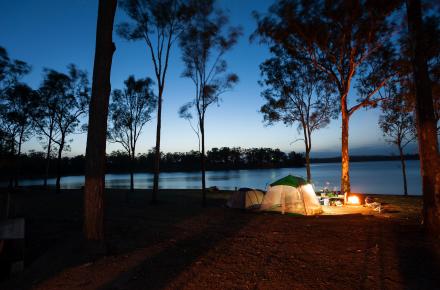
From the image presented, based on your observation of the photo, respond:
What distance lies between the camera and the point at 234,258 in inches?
240

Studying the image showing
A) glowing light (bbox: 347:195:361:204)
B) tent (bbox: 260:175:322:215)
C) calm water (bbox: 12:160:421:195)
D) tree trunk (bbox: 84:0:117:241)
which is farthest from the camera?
calm water (bbox: 12:160:421:195)

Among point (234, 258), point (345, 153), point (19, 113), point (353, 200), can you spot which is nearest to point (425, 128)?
point (234, 258)

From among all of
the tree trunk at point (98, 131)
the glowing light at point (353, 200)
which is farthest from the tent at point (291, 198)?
the tree trunk at point (98, 131)

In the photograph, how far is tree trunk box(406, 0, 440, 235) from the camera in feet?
24.8

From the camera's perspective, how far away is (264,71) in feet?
75.9

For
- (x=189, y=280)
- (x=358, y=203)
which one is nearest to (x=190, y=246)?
(x=189, y=280)

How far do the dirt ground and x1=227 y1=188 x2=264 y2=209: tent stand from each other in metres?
4.78

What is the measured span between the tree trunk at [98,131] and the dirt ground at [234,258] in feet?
1.75

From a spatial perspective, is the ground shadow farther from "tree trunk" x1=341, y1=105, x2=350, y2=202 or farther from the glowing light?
"tree trunk" x1=341, y1=105, x2=350, y2=202

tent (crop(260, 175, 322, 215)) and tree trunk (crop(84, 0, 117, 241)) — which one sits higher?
tree trunk (crop(84, 0, 117, 241))

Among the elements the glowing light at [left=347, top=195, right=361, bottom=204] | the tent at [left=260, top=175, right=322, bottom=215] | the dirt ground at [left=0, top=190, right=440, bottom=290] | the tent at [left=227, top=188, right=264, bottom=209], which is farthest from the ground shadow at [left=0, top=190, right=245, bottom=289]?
the glowing light at [left=347, top=195, right=361, bottom=204]

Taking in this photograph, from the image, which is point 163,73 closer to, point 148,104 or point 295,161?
point 148,104

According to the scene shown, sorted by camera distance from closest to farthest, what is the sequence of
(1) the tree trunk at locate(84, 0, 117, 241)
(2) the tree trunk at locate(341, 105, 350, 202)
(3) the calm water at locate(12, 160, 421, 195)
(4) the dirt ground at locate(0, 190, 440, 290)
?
(4) the dirt ground at locate(0, 190, 440, 290) < (1) the tree trunk at locate(84, 0, 117, 241) < (2) the tree trunk at locate(341, 105, 350, 202) < (3) the calm water at locate(12, 160, 421, 195)

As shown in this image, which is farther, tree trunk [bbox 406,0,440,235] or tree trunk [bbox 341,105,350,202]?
tree trunk [bbox 341,105,350,202]
